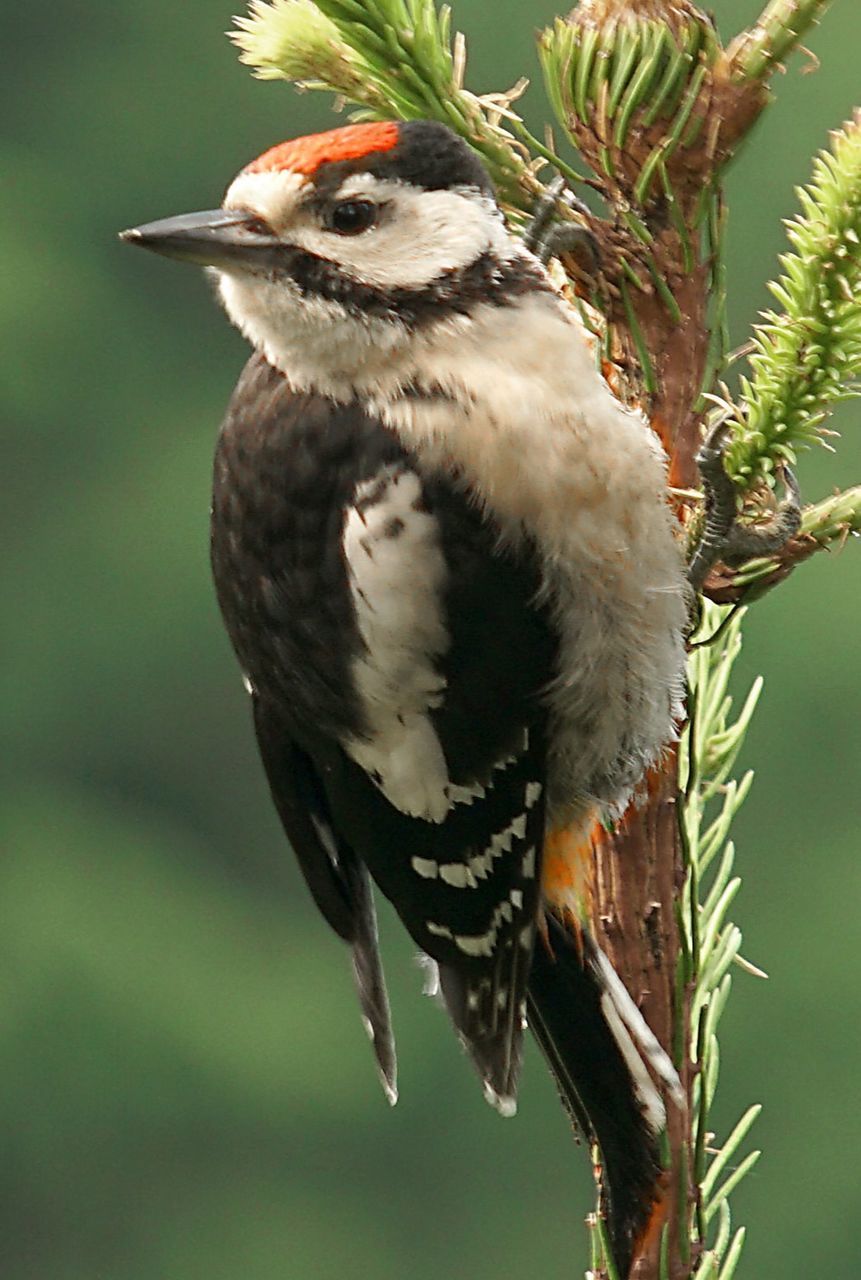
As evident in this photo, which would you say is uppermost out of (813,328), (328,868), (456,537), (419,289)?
(813,328)

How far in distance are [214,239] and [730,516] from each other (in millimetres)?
366

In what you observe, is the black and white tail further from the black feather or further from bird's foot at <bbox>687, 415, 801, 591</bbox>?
bird's foot at <bbox>687, 415, 801, 591</bbox>

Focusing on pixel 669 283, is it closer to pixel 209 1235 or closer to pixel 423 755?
pixel 423 755

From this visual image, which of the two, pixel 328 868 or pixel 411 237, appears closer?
pixel 411 237

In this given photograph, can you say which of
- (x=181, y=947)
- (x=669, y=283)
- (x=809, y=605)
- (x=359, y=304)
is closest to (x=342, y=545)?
(x=359, y=304)

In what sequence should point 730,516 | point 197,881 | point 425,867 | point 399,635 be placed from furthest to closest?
point 197,881 → point 425,867 → point 399,635 → point 730,516

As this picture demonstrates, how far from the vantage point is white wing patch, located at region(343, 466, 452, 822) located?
4.47ft

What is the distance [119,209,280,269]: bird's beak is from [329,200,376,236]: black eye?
0.13ft

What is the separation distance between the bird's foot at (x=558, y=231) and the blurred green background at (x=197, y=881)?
4.87m

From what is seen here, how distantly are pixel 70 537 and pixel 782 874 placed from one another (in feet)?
8.51

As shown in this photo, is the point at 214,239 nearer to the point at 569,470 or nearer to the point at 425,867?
the point at 569,470

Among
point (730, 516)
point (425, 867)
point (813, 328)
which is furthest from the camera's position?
point (425, 867)

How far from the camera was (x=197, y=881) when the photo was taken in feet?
22.6

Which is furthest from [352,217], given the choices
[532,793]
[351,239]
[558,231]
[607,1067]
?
[607,1067]
